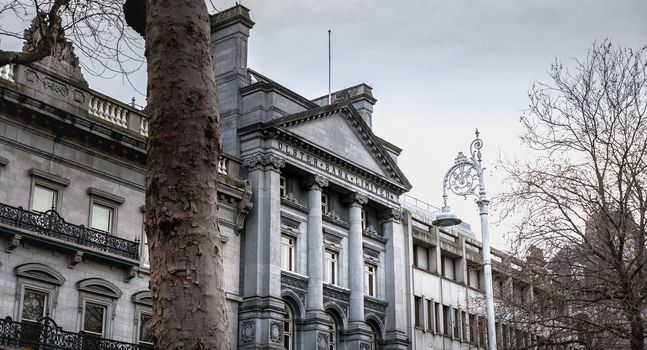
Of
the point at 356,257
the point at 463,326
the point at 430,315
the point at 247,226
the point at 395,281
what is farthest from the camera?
the point at 463,326

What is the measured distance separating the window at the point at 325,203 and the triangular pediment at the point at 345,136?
187 centimetres

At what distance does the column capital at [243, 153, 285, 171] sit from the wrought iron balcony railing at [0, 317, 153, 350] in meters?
10.8

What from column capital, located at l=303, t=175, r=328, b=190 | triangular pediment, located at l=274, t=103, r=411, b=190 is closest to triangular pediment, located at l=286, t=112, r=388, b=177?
triangular pediment, located at l=274, t=103, r=411, b=190

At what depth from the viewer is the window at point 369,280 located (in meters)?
45.0

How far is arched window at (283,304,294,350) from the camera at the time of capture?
3956 centimetres

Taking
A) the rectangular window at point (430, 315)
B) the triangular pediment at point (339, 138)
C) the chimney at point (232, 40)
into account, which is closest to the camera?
the chimney at point (232, 40)

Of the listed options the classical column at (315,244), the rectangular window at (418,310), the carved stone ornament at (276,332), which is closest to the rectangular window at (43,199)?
the carved stone ornament at (276,332)

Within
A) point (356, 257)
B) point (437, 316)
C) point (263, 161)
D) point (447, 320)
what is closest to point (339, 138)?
point (356, 257)

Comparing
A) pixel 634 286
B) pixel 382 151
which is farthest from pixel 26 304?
pixel 382 151

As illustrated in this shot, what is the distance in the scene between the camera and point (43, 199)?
1241 inches

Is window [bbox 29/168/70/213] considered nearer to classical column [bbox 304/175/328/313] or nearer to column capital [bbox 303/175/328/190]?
classical column [bbox 304/175/328/313]

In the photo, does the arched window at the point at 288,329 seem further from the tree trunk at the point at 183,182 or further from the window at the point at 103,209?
Answer: the tree trunk at the point at 183,182

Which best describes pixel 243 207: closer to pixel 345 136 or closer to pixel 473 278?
pixel 345 136

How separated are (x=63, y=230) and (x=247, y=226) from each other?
984cm
